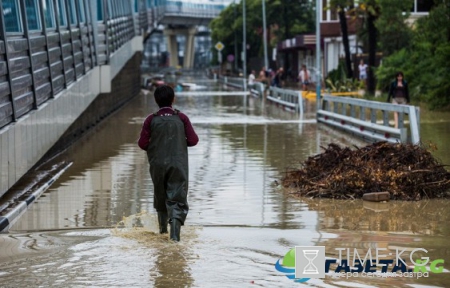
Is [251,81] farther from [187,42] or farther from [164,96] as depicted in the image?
[187,42]

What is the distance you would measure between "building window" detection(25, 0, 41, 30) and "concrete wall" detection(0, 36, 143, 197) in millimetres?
1366

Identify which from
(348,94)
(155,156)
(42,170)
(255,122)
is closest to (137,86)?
(348,94)

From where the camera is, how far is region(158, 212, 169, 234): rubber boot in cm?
1086

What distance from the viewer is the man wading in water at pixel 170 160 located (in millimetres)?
10484

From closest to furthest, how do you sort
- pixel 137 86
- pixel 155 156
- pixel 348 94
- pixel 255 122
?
pixel 155 156
pixel 255 122
pixel 348 94
pixel 137 86

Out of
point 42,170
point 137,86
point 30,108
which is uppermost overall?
→ point 30,108

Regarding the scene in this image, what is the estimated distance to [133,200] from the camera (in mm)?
14695

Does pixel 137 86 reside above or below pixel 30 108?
below

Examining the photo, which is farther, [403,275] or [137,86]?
[137,86]

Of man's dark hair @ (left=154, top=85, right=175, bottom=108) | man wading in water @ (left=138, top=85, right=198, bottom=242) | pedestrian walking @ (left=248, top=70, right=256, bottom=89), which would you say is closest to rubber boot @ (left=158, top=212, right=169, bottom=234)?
man wading in water @ (left=138, top=85, right=198, bottom=242)

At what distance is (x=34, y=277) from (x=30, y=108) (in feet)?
30.0

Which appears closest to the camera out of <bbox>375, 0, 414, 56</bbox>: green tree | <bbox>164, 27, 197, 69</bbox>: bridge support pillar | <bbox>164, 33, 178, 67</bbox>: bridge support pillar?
<bbox>375, 0, 414, 56</bbox>: green tree

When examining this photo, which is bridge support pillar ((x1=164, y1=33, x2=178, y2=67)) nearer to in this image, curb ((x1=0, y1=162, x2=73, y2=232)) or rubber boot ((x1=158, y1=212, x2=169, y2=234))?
curb ((x1=0, y1=162, x2=73, y2=232))

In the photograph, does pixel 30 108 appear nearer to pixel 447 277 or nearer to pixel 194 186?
pixel 194 186
